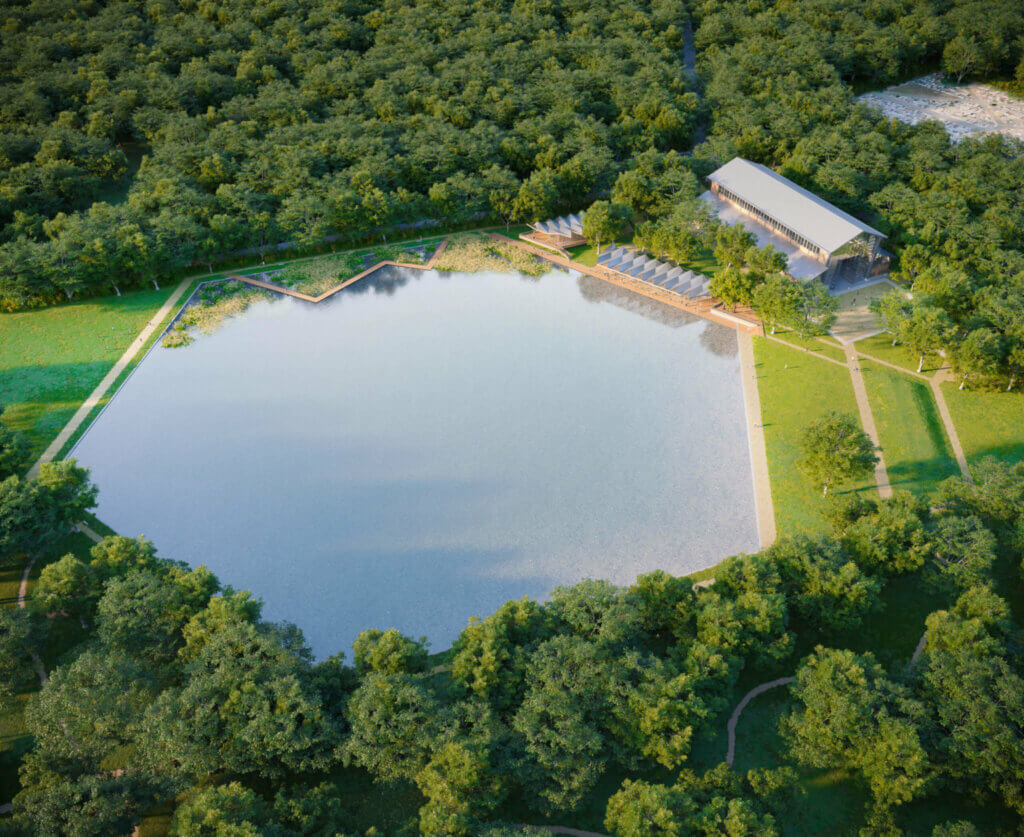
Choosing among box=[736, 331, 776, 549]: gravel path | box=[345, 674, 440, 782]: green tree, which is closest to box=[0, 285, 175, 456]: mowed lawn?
box=[345, 674, 440, 782]: green tree

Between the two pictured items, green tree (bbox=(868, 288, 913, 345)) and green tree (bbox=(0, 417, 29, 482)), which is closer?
green tree (bbox=(0, 417, 29, 482))

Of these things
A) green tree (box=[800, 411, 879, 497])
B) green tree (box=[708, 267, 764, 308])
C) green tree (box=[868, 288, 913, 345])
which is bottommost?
green tree (box=[800, 411, 879, 497])

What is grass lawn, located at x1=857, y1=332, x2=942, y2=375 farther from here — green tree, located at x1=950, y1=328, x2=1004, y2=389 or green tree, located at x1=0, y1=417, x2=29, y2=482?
green tree, located at x1=0, y1=417, x2=29, y2=482

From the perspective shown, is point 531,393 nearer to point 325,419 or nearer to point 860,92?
point 325,419

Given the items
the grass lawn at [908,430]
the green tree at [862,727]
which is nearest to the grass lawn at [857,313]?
the grass lawn at [908,430]

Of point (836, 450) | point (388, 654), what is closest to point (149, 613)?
point (388, 654)

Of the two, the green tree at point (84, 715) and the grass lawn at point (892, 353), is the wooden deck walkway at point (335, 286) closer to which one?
the green tree at point (84, 715)
